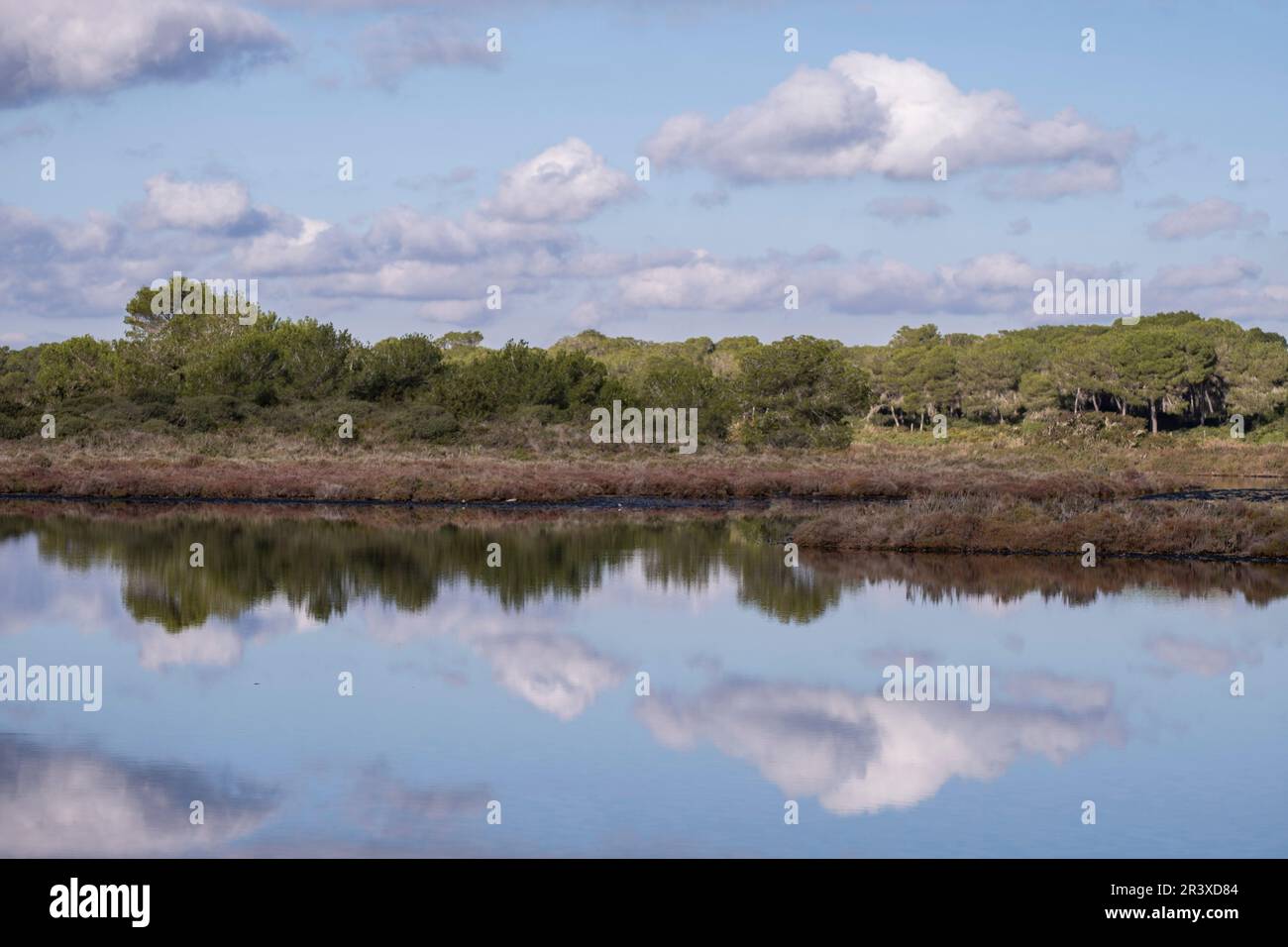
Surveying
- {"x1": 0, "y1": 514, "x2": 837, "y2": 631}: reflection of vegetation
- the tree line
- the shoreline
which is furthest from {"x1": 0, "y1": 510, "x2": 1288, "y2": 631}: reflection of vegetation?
the tree line

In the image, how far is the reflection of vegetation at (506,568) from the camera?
1984 cm

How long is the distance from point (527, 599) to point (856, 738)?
8351mm

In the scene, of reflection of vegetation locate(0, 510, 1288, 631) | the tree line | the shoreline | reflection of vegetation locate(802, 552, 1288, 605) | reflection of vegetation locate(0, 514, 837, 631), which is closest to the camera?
reflection of vegetation locate(0, 514, 837, 631)

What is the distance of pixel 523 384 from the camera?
63469 mm

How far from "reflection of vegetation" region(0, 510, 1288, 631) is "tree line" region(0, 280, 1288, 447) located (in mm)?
29242

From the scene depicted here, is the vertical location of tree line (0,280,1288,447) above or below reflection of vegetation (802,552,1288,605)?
above

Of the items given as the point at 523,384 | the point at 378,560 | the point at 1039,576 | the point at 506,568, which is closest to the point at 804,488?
the point at 1039,576

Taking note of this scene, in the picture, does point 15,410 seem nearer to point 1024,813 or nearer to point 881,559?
point 881,559

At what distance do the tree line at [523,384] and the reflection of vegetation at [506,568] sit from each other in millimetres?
29242

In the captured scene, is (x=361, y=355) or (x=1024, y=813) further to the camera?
(x=361, y=355)

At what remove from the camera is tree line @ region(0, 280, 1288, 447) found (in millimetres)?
60250

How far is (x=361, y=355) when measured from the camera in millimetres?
70312

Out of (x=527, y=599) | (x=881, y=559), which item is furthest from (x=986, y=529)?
(x=527, y=599)

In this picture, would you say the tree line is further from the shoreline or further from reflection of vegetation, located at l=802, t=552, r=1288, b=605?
reflection of vegetation, located at l=802, t=552, r=1288, b=605
